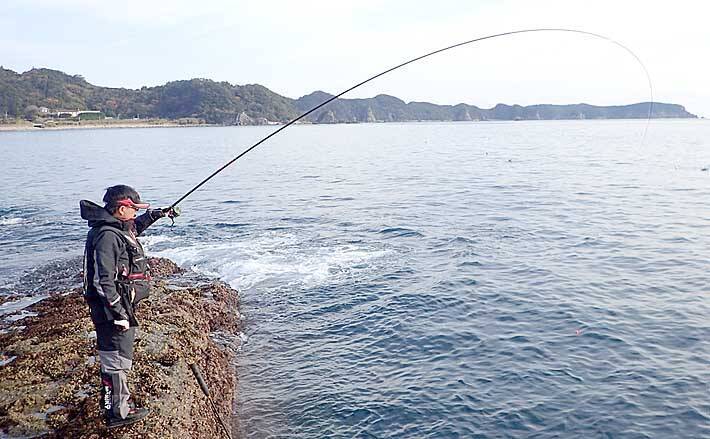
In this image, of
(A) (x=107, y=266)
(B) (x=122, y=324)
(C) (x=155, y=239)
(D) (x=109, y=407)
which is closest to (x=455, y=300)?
(D) (x=109, y=407)

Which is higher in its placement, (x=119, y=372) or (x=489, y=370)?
(x=119, y=372)

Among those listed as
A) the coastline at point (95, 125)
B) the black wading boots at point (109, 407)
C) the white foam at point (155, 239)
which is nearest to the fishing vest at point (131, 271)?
the black wading boots at point (109, 407)

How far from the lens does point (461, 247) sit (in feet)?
62.1

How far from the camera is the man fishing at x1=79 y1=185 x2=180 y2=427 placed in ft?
19.8

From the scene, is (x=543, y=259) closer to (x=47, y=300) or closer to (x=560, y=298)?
(x=560, y=298)

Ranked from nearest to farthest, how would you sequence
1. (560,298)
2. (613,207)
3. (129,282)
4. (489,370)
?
(129,282)
(489,370)
(560,298)
(613,207)

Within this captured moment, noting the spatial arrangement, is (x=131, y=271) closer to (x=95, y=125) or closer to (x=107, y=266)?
(x=107, y=266)

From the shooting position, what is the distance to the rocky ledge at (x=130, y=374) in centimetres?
679

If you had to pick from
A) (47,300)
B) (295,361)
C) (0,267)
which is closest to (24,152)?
(0,267)

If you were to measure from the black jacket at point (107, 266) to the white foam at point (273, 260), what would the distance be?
916 cm

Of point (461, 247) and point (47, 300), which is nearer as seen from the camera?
point (47, 300)

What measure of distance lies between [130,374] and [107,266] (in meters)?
2.42

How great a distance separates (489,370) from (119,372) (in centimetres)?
662

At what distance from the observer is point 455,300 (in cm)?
1395
